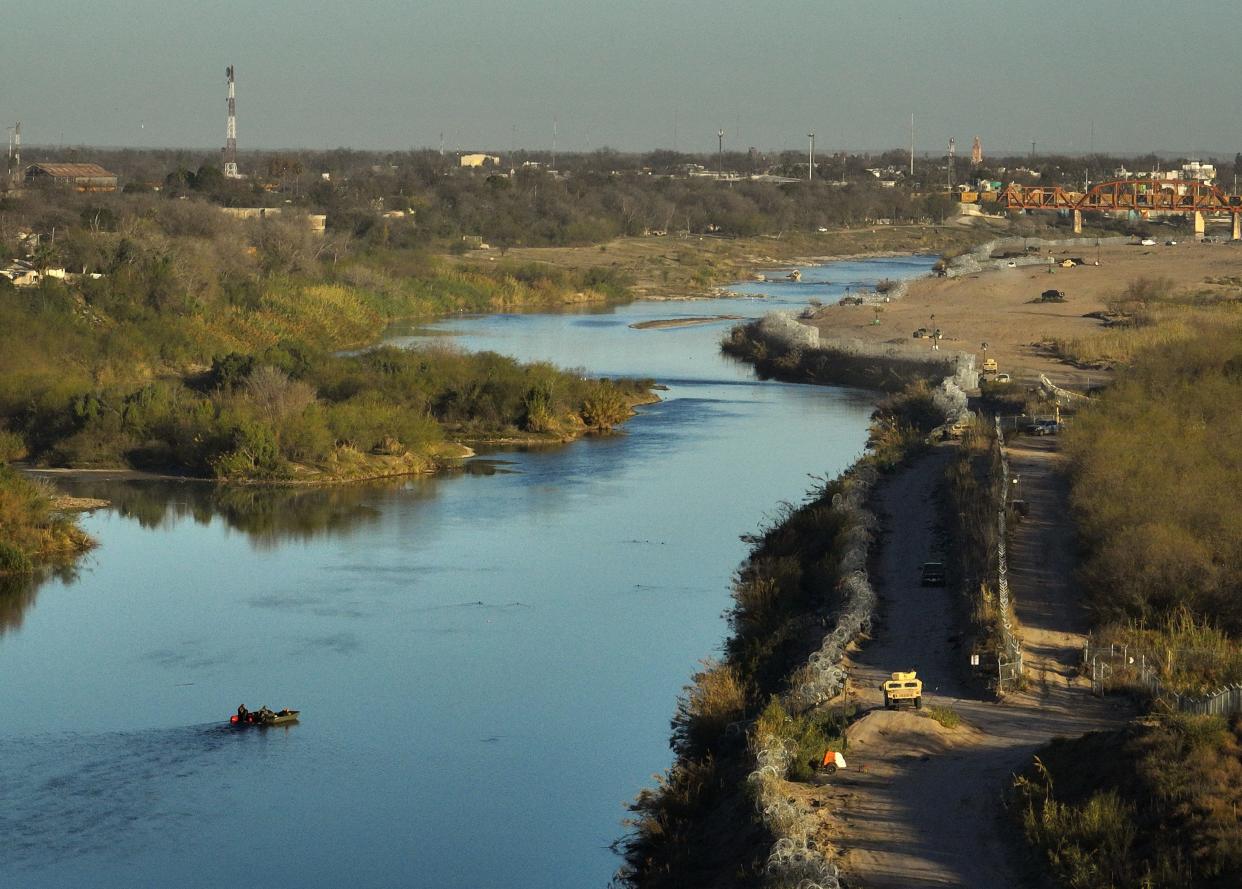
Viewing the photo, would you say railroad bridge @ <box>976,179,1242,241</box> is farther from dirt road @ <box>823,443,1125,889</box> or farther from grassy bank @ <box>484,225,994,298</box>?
dirt road @ <box>823,443,1125,889</box>

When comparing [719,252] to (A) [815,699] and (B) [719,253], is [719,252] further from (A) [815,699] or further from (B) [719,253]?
(A) [815,699]

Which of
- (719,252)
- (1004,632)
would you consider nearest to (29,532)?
(1004,632)

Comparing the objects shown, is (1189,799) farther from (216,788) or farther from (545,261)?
(545,261)

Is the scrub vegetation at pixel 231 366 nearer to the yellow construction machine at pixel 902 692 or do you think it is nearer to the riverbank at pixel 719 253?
the riverbank at pixel 719 253

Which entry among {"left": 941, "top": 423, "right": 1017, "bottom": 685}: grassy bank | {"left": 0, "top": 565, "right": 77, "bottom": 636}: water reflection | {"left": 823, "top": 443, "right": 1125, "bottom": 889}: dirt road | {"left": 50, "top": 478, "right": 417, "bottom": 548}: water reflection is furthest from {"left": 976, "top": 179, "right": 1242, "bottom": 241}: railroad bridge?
{"left": 823, "top": 443, "right": 1125, "bottom": 889}: dirt road

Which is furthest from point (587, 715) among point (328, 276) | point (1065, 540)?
point (328, 276)

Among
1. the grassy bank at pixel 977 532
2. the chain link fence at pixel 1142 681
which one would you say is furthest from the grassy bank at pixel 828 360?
the chain link fence at pixel 1142 681
